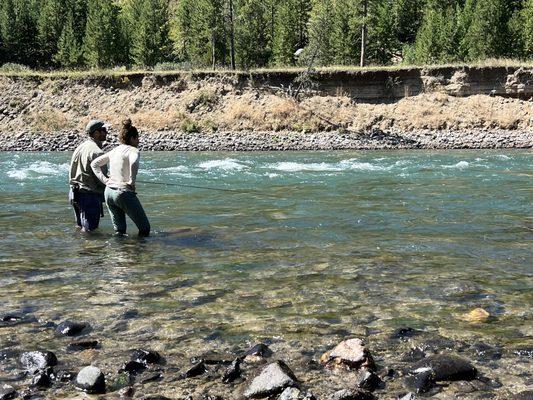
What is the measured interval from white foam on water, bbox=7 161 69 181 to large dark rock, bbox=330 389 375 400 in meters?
19.4

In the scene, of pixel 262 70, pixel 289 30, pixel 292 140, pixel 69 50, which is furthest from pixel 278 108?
pixel 69 50

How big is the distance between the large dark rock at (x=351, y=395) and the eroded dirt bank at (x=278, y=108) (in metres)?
34.8

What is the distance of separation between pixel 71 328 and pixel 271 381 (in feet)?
7.05

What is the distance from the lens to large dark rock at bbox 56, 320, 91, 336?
17.5 ft

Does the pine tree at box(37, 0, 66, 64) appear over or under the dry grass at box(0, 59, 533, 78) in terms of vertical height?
over

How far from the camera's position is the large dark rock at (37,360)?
4.48 meters

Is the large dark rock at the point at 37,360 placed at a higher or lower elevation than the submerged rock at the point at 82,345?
higher

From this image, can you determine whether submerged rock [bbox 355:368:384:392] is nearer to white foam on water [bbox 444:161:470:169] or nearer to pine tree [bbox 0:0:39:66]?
white foam on water [bbox 444:161:470:169]

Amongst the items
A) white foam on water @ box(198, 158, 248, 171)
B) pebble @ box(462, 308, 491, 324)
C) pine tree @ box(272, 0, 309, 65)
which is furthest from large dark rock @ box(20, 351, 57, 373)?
pine tree @ box(272, 0, 309, 65)

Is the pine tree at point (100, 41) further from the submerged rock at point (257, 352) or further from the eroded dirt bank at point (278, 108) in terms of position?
the submerged rock at point (257, 352)

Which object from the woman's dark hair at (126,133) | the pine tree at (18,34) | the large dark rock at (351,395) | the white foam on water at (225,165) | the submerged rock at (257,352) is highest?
the pine tree at (18,34)

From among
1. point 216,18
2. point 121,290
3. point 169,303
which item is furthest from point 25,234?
point 216,18

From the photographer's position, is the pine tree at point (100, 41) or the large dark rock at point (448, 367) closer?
the large dark rock at point (448, 367)

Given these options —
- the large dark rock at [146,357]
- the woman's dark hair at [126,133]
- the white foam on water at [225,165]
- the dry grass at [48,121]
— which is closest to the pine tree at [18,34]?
the dry grass at [48,121]
